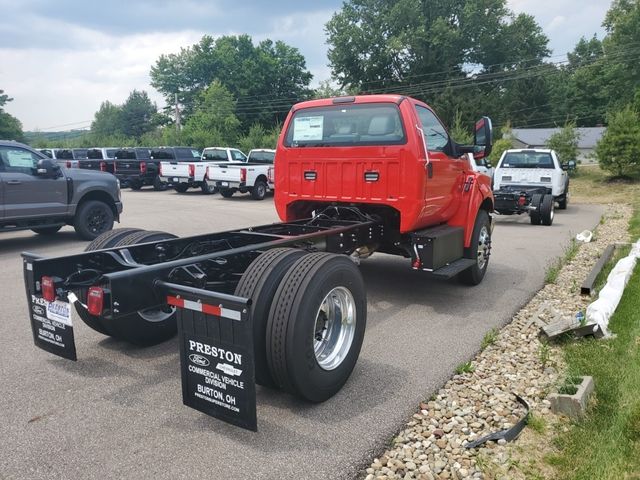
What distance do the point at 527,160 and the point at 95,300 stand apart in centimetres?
1512

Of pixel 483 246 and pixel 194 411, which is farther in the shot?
pixel 483 246

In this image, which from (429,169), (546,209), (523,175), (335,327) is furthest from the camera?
(523,175)

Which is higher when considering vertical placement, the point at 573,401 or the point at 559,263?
the point at 573,401

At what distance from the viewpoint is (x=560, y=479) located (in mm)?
2781

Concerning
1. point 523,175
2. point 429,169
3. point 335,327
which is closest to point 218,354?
point 335,327

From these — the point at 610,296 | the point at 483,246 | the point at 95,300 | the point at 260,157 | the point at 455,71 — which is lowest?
the point at 610,296

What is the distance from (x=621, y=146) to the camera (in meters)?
26.8

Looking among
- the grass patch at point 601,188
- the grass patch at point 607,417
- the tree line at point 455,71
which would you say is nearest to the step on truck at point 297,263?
the grass patch at point 607,417

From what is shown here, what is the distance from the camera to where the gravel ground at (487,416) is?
2916mm

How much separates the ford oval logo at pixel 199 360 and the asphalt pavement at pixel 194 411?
1.56 ft

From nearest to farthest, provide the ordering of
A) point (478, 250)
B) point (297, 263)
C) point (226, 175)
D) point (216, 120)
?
1. point (297, 263)
2. point (478, 250)
3. point (226, 175)
4. point (216, 120)

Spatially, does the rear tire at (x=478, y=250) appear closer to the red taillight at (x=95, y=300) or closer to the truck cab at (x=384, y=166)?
the truck cab at (x=384, y=166)

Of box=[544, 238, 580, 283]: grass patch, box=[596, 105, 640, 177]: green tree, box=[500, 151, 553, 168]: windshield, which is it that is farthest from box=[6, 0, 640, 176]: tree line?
box=[544, 238, 580, 283]: grass patch

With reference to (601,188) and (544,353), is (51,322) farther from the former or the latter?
(601,188)
